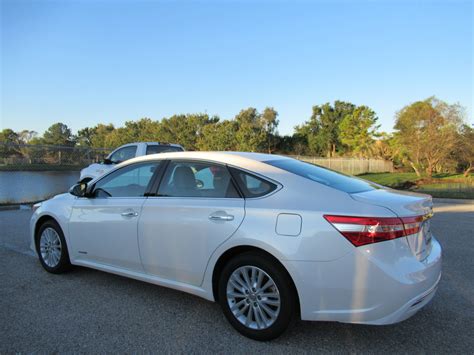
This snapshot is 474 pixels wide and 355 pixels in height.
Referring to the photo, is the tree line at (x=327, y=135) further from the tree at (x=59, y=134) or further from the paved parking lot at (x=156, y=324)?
the paved parking lot at (x=156, y=324)

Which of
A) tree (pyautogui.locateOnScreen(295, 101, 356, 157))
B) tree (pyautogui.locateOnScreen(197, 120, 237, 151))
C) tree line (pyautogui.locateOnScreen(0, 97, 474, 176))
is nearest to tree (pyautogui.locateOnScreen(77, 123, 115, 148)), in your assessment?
tree line (pyautogui.locateOnScreen(0, 97, 474, 176))

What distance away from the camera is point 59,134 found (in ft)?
256

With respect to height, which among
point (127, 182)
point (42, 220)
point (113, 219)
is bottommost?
point (42, 220)

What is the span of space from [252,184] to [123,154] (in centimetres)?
868

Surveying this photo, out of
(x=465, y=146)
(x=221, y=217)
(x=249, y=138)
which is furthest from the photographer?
(x=249, y=138)

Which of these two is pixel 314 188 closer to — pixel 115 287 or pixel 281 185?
pixel 281 185

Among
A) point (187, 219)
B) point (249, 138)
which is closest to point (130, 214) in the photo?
point (187, 219)

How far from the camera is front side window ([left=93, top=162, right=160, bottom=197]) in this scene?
3951mm

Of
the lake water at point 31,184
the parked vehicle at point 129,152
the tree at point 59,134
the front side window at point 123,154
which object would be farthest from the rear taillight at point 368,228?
the tree at point 59,134

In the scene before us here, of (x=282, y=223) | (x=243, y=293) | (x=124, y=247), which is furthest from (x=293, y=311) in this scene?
(x=124, y=247)

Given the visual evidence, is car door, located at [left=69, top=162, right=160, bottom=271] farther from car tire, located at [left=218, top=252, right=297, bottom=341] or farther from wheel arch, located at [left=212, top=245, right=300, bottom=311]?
car tire, located at [left=218, top=252, right=297, bottom=341]

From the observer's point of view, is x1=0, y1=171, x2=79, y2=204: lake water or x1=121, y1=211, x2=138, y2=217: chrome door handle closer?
x1=121, y1=211, x2=138, y2=217: chrome door handle

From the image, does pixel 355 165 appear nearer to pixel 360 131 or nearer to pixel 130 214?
pixel 360 131

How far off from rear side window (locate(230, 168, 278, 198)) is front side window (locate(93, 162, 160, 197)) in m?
1.10
